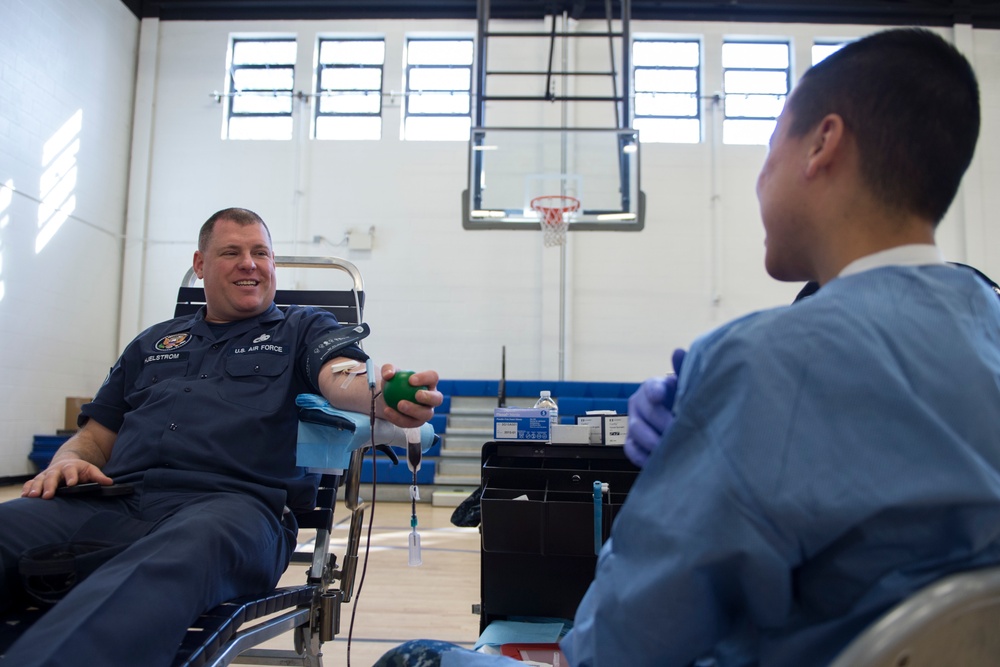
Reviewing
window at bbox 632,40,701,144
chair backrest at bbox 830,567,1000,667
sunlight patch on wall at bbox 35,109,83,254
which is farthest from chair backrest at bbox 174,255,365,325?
window at bbox 632,40,701,144

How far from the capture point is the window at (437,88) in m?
8.05

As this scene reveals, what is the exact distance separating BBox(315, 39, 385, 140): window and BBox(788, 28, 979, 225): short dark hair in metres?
7.83

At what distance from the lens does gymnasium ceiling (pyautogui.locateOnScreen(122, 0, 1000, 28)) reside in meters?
7.88

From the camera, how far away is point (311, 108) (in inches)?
318

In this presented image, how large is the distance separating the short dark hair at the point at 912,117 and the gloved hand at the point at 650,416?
10.2 inches

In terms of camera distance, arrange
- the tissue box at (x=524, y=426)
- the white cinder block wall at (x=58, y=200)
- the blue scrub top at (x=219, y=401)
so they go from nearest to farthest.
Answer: the blue scrub top at (x=219, y=401)
the tissue box at (x=524, y=426)
the white cinder block wall at (x=58, y=200)

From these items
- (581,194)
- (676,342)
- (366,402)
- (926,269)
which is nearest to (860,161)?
(926,269)

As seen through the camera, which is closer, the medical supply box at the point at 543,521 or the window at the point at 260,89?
the medical supply box at the point at 543,521

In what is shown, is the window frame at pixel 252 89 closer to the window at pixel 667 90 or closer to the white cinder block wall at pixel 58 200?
the white cinder block wall at pixel 58 200

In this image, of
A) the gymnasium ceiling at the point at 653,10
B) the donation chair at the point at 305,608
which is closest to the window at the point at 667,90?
the gymnasium ceiling at the point at 653,10

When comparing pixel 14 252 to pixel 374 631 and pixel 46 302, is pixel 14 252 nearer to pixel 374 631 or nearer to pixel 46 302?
pixel 46 302

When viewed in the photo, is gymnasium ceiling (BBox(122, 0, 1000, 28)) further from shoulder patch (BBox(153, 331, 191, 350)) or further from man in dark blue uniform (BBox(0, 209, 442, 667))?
shoulder patch (BBox(153, 331, 191, 350))

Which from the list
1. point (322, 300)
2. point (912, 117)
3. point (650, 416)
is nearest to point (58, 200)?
point (322, 300)

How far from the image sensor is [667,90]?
8.05 meters
